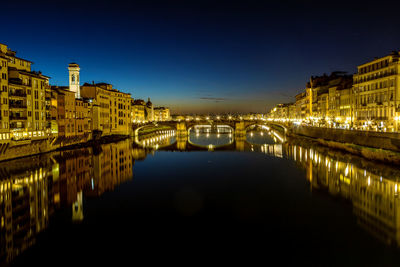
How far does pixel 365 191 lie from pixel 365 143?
14.5 m

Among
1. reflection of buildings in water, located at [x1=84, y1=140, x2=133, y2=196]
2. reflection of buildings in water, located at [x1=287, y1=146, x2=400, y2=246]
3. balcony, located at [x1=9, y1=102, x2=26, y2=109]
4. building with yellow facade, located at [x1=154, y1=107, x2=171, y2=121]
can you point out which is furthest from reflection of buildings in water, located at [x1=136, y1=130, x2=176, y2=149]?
building with yellow facade, located at [x1=154, y1=107, x2=171, y2=121]

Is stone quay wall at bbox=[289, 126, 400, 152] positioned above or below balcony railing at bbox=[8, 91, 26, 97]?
below

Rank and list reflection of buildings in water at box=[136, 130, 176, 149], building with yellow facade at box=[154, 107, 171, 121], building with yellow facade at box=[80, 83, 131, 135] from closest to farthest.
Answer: reflection of buildings in water at box=[136, 130, 176, 149] → building with yellow facade at box=[80, 83, 131, 135] → building with yellow facade at box=[154, 107, 171, 121]

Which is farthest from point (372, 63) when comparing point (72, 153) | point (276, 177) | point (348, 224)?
point (72, 153)

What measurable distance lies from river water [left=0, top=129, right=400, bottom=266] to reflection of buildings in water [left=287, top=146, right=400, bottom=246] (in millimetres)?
61

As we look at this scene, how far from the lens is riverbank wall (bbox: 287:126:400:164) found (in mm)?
26781

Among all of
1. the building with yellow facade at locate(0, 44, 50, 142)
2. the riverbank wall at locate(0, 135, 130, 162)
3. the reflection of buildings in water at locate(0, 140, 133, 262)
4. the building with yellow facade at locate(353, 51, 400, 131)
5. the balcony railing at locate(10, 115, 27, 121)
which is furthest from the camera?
the building with yellow facade at locate(353, 51, 400, 131)

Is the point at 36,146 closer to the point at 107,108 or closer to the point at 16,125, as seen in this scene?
the point at 16,125

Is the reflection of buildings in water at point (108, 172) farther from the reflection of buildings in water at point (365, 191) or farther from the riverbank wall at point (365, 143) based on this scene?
the riverbank wall at point (365, 143)

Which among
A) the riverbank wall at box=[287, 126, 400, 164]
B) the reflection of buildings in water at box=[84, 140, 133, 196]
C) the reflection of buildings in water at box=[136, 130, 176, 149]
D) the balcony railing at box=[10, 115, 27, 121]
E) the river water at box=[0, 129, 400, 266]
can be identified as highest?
the balcony railing at box=[10, 115, 27, 121]

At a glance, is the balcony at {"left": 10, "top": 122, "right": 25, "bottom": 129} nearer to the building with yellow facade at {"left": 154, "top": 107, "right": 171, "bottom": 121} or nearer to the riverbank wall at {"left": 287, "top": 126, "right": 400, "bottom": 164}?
the riverbank wall at {"left": 287, "top": 126, "right": 400, "bottom": 164}

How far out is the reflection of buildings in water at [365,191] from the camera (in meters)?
13.9

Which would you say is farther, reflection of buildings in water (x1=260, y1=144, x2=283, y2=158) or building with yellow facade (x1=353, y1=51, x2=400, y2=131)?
reflection of buildings in water (x1=260, y1=144, x2=283, y2=158)

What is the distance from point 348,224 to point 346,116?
1638 inches
